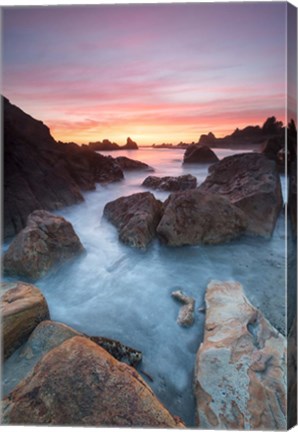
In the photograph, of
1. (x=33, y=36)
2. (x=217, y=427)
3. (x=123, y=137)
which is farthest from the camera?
(x=123, y=137)

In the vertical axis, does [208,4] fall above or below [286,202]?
above

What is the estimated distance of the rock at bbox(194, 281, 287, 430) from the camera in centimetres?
212

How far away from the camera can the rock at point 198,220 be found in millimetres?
2682

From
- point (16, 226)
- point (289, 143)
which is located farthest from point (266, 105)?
point (16, 226)

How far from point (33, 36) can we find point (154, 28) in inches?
33.3

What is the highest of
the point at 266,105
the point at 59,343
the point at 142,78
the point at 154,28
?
the point at 154,28

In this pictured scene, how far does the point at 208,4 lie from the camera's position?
7.63 ft

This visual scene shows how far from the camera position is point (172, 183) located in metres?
2.67

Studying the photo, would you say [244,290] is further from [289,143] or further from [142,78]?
[142,78]

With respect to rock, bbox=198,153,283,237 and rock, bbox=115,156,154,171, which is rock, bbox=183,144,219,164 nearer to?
rock, bbox=198,153,283,237

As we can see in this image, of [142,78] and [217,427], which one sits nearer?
[217,427]

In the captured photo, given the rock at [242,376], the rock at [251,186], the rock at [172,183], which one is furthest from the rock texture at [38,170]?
the rock at [242,376]

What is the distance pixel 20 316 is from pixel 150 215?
47.1 inches

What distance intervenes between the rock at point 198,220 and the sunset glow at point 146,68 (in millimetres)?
461
